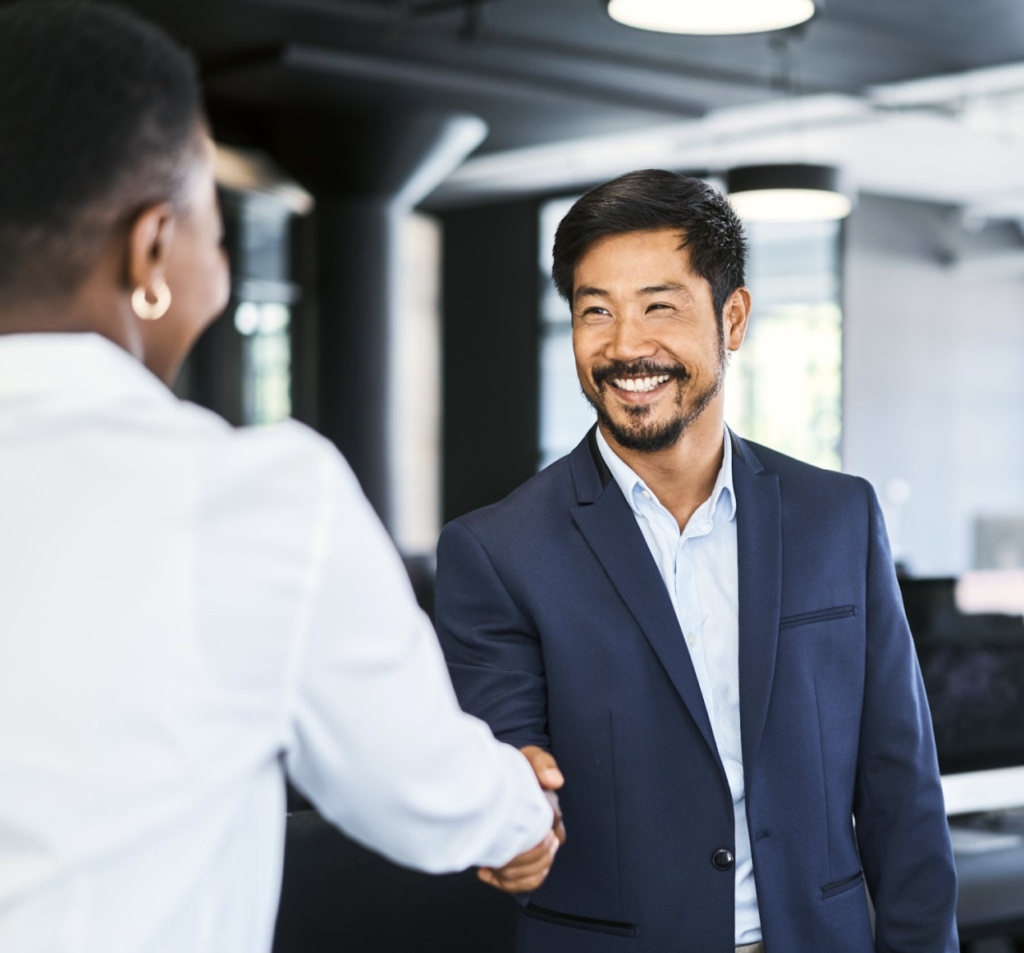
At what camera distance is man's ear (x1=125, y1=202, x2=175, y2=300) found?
0.93m

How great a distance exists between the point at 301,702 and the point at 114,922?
7.2 inches

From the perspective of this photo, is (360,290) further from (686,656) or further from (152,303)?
(152,303)

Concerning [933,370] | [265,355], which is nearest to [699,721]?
[265,355]

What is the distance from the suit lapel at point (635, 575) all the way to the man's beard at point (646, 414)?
0.07 m

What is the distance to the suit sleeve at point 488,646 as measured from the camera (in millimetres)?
1583

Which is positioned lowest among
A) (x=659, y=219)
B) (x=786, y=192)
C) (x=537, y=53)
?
(x=659, y=219)

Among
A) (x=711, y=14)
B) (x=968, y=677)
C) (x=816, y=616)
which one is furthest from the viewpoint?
(x=711, y=14)

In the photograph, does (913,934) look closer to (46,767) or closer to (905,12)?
(46,767)

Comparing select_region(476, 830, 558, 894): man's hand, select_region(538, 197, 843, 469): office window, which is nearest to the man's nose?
select_region(476, 830, 558, 894): man's hand

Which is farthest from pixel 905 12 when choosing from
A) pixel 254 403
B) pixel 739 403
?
pixel 254 403

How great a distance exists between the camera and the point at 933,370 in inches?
457

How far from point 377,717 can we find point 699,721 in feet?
2.37

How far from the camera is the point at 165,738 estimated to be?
84 cm

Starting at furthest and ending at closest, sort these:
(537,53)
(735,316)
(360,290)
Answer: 1. (360,290)
2. (537,53)
3. (735,316)
